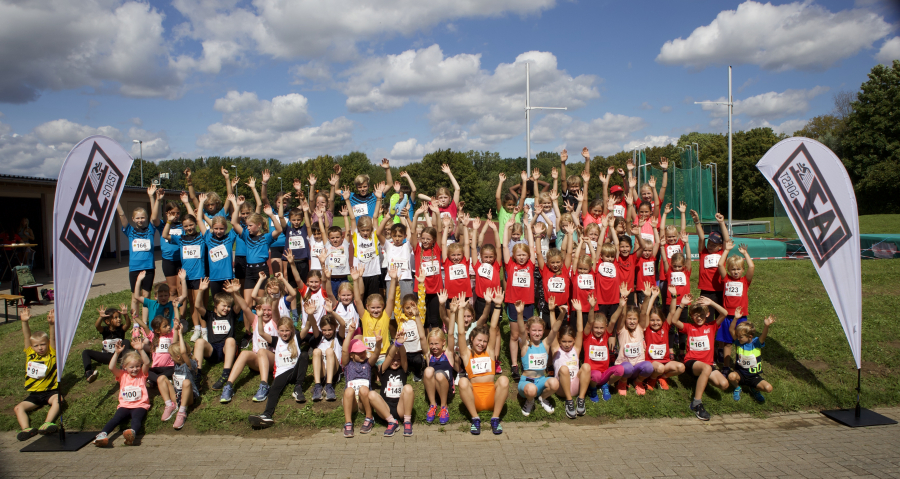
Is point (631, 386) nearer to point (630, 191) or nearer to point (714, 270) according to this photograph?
point (714, 270)

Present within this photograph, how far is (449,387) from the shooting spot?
19.5ft

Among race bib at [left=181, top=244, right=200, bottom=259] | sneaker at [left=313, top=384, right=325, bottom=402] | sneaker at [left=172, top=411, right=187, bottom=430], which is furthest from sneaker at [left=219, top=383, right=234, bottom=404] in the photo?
race bib at [left=181, top=244, right=200, bottom=259]

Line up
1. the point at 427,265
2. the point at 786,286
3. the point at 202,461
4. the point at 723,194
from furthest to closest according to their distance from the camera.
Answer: the point at 723,194, the point at 786,286, the point at 427,265, the point at 202,461

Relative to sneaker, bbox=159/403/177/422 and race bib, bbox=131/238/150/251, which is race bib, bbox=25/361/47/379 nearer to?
sneaker, bbox=159/403/177/422

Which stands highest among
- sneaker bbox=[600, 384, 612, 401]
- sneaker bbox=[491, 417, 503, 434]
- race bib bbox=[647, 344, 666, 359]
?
race bib bbox=[647, 344, 666, 359]

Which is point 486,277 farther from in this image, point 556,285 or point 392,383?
point 392,383

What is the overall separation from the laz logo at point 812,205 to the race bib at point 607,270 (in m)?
2.24

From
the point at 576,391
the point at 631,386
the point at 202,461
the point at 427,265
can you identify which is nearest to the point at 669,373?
the point at 631,386

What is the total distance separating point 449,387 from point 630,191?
4.66 m

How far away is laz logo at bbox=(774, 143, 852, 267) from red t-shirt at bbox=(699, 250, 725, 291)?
1147 millimetres

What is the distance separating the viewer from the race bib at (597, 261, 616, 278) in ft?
22.5

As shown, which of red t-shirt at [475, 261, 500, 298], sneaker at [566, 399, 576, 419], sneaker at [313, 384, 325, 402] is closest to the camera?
sneaker at [566, 399, 576, 419]

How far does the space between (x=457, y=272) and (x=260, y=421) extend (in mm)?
3010

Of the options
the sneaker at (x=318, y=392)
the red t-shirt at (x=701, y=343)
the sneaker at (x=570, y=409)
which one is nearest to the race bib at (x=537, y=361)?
the sneaker at (x=570, y=409)
